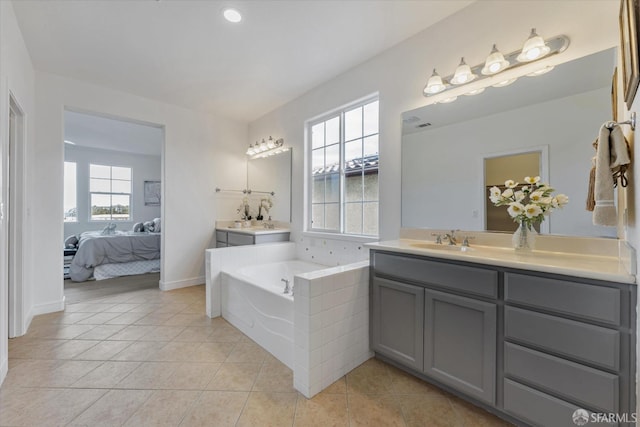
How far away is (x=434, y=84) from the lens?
2.19 metres

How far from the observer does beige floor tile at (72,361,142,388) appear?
1791 millimetres

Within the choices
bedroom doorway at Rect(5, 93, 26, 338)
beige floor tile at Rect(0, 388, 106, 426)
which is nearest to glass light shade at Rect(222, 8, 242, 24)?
bedroom doorway at Rect(5, 93, 26, 338)

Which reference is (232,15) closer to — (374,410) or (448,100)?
(448,100)

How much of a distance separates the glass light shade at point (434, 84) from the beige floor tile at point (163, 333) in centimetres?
310

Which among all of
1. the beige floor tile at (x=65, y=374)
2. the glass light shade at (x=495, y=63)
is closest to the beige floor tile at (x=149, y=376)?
the beige floor tile at (x=65, y=374)

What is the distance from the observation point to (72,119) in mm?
4637

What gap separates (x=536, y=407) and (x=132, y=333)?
306 cm

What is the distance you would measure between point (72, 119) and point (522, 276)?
6.47 meters

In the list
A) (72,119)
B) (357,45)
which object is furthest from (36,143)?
(357,45)

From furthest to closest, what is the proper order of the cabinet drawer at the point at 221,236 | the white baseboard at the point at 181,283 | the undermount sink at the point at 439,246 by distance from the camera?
the cabinet drawer at the point at 221,236 → the white baseboard at the point at 181,283 → the undermount sink at the point at 439,246

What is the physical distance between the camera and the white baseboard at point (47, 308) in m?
2.96

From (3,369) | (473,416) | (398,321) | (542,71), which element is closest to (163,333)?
(3,369)

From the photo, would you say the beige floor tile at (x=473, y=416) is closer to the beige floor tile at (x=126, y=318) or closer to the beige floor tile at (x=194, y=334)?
the beige floor tile at (x=194, y=334)

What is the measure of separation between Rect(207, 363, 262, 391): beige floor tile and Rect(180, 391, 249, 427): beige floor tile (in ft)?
0.18
